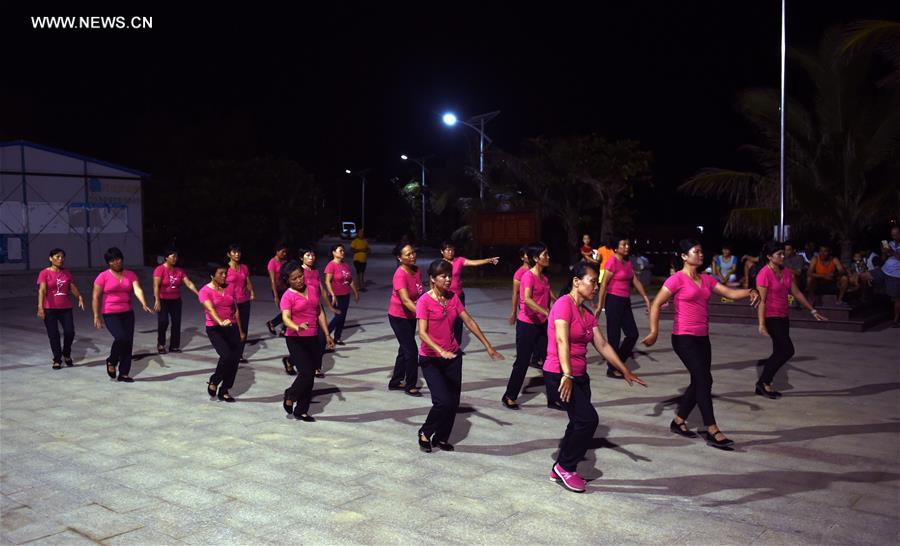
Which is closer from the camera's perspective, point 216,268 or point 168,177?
point 216,268

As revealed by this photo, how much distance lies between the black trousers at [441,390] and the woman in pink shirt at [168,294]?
20.4 feet

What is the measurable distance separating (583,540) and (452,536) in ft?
2.64

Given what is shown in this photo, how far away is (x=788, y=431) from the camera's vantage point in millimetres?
7379

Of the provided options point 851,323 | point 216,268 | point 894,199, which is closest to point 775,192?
point 894,199

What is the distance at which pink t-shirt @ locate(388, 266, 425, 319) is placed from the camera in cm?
873

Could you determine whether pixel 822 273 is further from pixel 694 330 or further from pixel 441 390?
pixel 441 390

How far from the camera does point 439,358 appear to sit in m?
6.70

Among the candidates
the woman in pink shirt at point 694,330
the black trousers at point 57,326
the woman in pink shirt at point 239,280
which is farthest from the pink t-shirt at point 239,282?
the woman in pink shirt at point 694,330

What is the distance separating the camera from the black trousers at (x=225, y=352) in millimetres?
8773

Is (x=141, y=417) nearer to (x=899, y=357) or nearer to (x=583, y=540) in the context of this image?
(x=583, y=540)

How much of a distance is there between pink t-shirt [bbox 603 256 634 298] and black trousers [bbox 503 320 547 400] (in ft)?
5.96

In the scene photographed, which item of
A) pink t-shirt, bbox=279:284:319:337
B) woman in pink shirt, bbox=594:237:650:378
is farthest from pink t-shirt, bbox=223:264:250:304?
woman in pink shirt, bbox=594:237:650:378

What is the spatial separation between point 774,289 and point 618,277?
2.02 m

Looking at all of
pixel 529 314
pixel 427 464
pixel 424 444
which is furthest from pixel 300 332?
pixel 529 314
